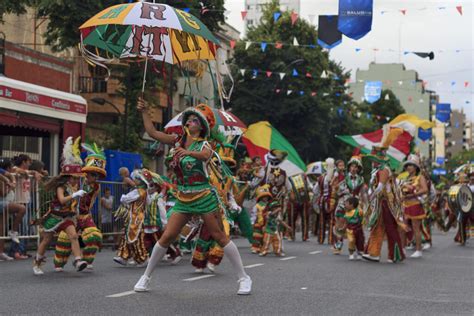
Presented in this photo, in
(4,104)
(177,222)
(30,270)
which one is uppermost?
(4,104)

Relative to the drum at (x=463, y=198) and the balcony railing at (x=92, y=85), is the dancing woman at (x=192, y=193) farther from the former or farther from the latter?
the balcony railing at (x=92, y=85)

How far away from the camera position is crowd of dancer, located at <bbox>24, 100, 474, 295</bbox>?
9367mm

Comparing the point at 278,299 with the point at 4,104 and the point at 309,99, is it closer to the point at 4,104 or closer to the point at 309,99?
the point at 4,104

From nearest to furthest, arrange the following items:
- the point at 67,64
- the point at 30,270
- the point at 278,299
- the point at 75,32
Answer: the point at 278,299 → the point at 30,270 → the point at 75,32 → the point at 67,64

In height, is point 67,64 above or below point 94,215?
above

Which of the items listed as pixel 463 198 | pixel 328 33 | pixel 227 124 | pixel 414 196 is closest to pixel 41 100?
pixel 227 124

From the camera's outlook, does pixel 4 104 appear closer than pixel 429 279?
No

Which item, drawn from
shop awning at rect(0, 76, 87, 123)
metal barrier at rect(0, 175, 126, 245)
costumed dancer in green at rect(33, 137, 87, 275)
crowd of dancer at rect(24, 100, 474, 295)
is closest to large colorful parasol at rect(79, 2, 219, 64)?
crowd of dancer at rect(24, 100, 474, 295)

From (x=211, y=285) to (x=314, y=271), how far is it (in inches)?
105

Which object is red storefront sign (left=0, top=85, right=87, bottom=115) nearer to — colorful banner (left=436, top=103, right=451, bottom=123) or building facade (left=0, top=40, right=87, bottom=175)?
building facade (left=0, top=40, right=87, bottom=175)

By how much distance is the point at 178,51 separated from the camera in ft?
38.2

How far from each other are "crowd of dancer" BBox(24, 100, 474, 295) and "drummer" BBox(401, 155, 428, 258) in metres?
0.02

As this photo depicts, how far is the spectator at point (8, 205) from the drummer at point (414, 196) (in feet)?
22.1

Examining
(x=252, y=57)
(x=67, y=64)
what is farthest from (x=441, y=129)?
(x=67, y=64)
